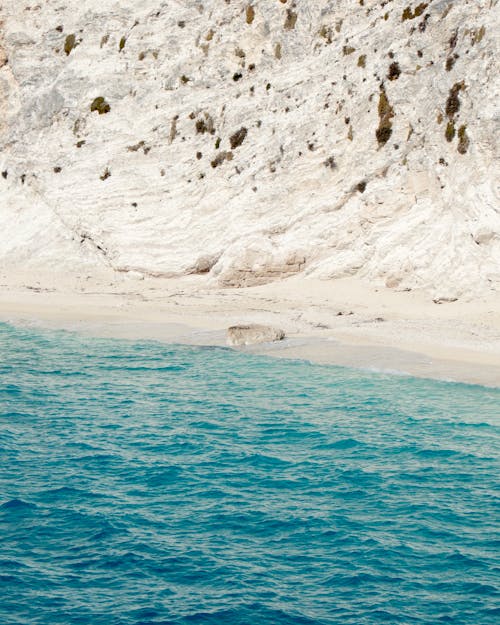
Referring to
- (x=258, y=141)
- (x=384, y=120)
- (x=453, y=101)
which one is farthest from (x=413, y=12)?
(x=258, y=141)

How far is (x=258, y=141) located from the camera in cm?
4062

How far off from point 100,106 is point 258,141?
10.4m

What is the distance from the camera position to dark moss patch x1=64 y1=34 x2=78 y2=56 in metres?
50.6

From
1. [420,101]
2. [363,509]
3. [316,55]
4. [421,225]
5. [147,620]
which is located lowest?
[147,620]

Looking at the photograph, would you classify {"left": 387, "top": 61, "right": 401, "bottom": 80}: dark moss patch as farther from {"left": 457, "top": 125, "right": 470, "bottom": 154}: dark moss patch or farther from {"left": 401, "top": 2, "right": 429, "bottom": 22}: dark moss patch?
{"left": 457, "top": 125, "right": 470, "bottom": 154}: dark moss patch

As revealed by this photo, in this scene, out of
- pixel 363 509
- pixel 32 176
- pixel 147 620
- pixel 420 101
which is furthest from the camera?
pixel 32 176

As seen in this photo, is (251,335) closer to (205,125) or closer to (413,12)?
(205,125)

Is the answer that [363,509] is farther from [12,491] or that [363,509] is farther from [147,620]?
[12,491]

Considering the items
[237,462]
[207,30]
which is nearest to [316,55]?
[207,30]

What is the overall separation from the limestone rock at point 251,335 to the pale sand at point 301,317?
14.9 inches

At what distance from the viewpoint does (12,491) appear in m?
15.2

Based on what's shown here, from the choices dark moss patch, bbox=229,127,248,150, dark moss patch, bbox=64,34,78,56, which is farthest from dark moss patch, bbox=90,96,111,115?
dark moss patch, bbox=229,127,248,150

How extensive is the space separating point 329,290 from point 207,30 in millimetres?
19325

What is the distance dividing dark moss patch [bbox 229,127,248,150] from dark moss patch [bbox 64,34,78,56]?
47.5 feet
